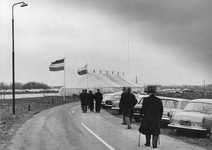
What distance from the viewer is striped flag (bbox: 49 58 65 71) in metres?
37.2

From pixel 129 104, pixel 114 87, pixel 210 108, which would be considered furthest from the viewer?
pixel 114 87

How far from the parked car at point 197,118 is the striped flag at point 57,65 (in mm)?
28130

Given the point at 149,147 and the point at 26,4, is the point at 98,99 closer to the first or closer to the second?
the point at 26,4

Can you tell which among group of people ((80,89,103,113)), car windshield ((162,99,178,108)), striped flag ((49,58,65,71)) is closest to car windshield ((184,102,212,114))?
car windshield ((162,99,178,108))

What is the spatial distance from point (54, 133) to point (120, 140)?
2952 millimetres

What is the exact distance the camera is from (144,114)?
296 inches

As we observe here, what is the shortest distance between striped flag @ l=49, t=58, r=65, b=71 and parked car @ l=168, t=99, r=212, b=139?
28130 millimetres

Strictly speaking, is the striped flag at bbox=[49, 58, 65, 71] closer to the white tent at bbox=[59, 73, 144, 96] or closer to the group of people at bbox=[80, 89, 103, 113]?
the white tent at bbox=[59, 73, 144, 96]

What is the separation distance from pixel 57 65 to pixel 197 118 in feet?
97.5

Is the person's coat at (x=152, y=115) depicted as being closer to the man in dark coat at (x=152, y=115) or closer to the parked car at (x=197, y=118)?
the man in dark coat at (x=152, y=115)

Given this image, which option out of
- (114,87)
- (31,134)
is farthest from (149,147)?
(114,87)

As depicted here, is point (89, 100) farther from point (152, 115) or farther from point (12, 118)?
point (152, 115)

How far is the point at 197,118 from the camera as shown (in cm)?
973

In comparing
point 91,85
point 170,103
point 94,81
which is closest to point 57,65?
point 91,85
